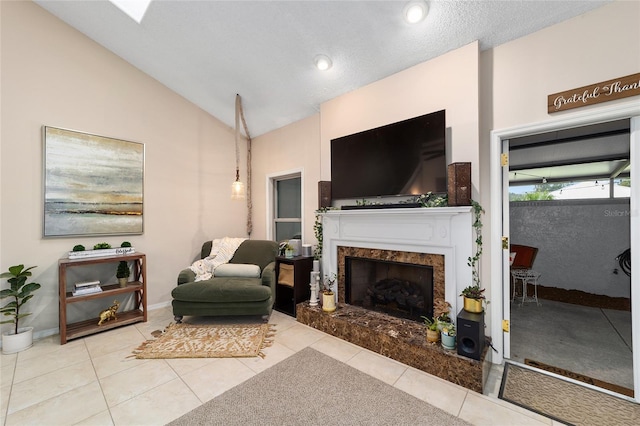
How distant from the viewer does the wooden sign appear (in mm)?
1705

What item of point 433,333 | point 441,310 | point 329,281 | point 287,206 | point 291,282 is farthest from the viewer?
point 287,206

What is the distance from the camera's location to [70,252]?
2.70 m

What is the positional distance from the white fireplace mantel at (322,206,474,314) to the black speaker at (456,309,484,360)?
37cm

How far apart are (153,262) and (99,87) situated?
2.21 metres

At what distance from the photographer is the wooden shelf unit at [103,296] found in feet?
8.25

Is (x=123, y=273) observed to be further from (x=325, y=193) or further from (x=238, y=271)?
(x=325, y=193)

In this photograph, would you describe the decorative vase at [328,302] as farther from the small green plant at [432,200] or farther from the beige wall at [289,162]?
the small green plant at [432,200]

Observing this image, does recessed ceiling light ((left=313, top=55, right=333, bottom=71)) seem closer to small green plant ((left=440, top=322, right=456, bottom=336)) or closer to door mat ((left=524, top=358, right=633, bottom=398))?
small green plant ((left=440, top=322, right=456, bottom=336))

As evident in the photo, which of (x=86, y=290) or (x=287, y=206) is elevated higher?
(x=287, y=206)

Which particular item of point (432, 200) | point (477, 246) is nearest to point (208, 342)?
point (432, 200)

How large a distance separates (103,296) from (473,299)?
3.66m

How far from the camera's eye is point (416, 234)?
8.07ft

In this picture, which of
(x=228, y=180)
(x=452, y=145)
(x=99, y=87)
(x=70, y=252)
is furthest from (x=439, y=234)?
(x=99, y=87)

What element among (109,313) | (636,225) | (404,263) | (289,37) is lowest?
(109,313)
